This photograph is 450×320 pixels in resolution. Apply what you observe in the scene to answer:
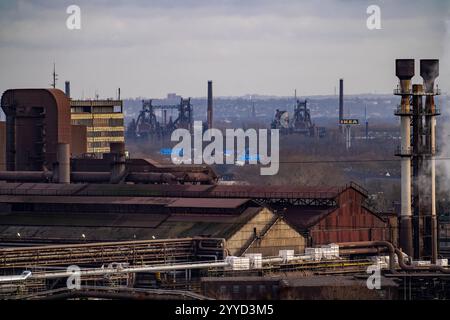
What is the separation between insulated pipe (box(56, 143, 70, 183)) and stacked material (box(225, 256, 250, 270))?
2422cm

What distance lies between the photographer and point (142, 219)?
69375 mm

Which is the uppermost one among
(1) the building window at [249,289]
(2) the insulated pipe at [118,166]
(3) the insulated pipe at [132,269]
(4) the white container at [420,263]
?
(2) the insulated pipe at [118,166]

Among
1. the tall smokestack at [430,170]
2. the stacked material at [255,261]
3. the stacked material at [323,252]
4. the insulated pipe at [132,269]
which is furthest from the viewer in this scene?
the tall smokestack at [430,170]

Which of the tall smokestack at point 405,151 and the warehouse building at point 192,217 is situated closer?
the warehouse building at point 192,217

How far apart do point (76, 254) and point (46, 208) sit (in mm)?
15974

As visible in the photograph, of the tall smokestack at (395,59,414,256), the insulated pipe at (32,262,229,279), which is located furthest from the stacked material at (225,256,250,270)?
the tall smokestack at (395,59,414,256)

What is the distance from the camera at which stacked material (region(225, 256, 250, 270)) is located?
56156mm

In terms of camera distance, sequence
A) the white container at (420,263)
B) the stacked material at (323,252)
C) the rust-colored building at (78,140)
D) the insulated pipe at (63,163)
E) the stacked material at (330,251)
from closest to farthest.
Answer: the stacked material at (323,252), the stacked material at (330,251), the white container at (420,263), the insulated pipe at (63,163), the rust-colored building at (78,140)

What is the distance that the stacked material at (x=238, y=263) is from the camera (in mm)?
56156

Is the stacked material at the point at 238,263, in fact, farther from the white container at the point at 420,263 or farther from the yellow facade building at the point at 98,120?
the yellow facade building at the point at 98,120

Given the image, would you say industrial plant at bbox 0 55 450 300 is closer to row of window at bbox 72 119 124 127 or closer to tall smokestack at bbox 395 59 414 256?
tall smokestack at bbox 395 59 414 256

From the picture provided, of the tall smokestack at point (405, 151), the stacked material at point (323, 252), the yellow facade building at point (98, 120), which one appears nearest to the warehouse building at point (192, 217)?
the tall smokestack at point (405, 151)

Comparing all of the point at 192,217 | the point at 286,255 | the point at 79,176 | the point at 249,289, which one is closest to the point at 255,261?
the point at 286,255
